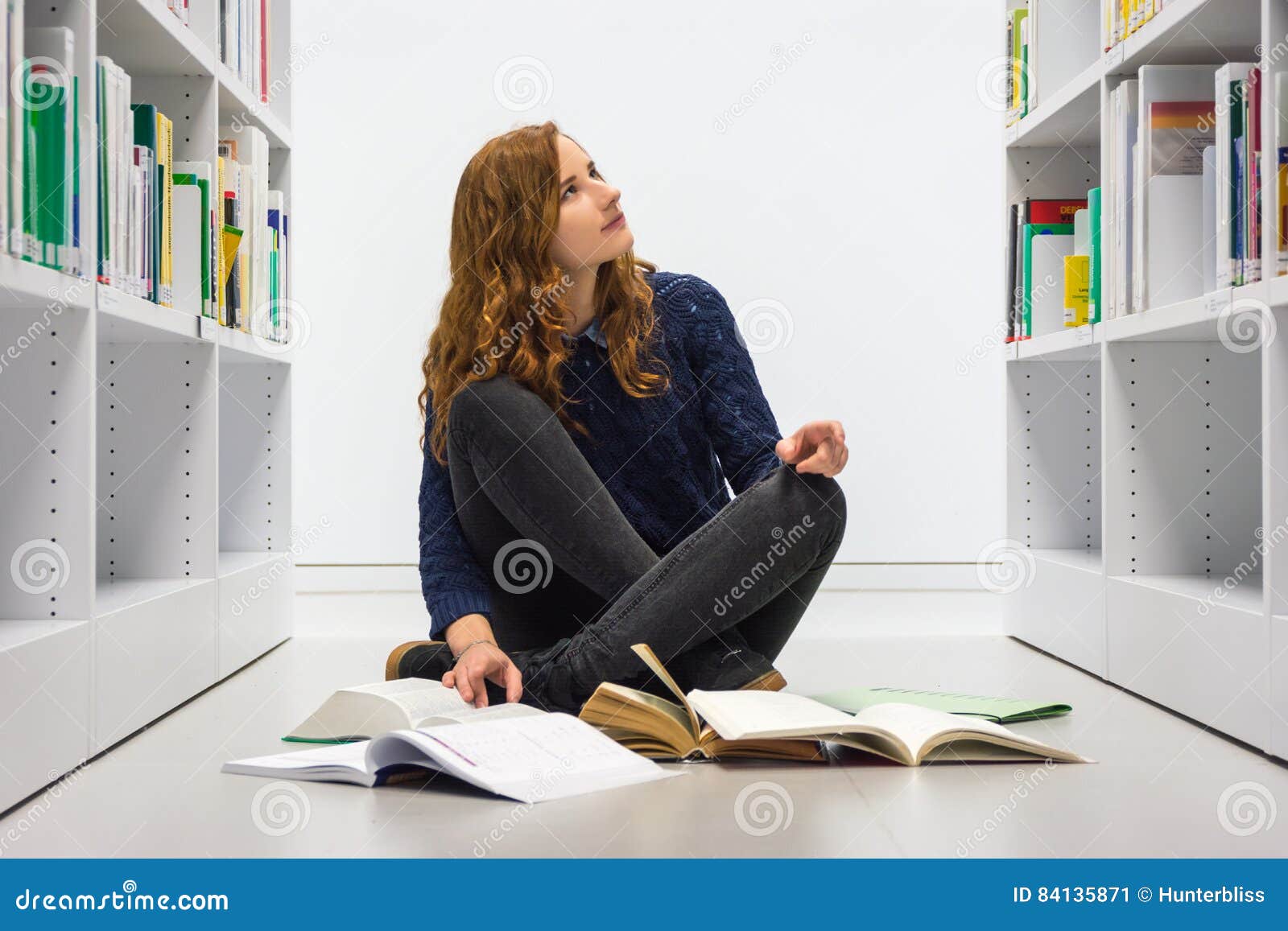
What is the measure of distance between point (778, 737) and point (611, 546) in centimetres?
33

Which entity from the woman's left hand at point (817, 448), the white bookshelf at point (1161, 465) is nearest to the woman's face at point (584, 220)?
the woman's left hand at point (817, 448)

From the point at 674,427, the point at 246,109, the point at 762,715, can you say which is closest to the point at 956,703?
the point at 762,715

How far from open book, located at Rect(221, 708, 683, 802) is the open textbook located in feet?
0.14

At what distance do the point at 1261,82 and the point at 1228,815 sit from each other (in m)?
0.77

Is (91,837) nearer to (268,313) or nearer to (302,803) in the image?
(302,803)

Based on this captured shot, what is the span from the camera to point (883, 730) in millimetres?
1149

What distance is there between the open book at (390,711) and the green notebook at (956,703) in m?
0.38

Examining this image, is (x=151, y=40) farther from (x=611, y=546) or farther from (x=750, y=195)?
(x=750, y=195)

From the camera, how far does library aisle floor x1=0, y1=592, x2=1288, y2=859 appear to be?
0.90m

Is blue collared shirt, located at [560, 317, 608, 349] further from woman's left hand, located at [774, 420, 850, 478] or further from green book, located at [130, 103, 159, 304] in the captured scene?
green book, located at [130, 103, 159, 304]

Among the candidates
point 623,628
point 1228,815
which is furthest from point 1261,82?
point 623,628

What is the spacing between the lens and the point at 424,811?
996mm

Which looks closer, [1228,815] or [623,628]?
[1228,815]

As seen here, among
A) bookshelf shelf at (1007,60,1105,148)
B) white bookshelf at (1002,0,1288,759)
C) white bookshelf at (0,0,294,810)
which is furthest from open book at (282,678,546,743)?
bookshelf shelf at (1007,60,1105,148)
